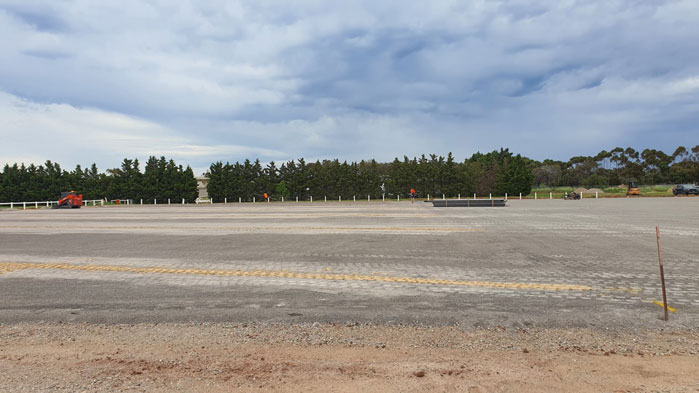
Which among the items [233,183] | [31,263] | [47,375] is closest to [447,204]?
[31,263]

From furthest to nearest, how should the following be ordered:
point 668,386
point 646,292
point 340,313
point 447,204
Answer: point 447,204
point 646,292
point 340,313
point 668,386

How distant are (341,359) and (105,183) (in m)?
81.3

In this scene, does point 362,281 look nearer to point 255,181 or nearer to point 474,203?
point 474,203

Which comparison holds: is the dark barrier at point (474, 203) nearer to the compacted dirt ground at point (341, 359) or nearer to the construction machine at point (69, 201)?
the compacted dirt ground at point (341, 359)

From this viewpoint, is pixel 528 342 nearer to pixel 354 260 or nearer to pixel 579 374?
pixel 579 374

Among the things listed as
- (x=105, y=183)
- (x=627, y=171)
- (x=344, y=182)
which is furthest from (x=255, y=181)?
(x=627, y=171)

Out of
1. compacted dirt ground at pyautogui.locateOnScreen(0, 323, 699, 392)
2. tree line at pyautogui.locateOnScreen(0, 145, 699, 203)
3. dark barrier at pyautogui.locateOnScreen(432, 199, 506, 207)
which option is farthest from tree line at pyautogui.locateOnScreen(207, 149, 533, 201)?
compacted dirt ground at pyautogui.locateOnScreen(0, 323, 699, 392)

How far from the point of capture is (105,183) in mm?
71125

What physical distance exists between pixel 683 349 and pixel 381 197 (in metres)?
66.2

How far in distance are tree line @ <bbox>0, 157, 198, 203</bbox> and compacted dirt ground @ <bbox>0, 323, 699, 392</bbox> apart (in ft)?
230

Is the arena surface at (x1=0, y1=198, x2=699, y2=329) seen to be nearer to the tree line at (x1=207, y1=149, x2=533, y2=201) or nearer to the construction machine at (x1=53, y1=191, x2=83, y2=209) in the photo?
A: the construction machine at (x1=53, y1=191, x2=83, y2=209)

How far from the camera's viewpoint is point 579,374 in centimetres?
341

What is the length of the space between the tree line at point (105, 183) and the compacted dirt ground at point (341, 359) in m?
70.0

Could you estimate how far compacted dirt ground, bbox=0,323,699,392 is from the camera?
329 cm
